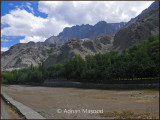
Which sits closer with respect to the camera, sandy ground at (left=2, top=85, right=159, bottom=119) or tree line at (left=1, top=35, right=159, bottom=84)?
sandy ground at (left=2, top=85, right=159, bottom=119)

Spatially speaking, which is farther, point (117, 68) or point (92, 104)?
point (117, 68)

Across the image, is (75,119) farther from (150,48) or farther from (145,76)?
(150,48)

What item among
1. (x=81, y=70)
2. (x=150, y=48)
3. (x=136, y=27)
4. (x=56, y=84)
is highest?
(x=136, y=27)

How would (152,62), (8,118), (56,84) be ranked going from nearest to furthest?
1. (8,118)
2. (152,62)
3. (56,84)

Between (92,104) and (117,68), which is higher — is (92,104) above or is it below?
below

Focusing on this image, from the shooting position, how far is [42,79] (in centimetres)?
12000

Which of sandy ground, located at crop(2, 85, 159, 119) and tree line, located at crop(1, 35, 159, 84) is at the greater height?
tree line, located at crop(1, 35, 159, 84)

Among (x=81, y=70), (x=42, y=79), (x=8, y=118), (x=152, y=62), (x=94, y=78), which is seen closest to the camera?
(x=8, y=118)

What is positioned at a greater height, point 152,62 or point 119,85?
point 152,62

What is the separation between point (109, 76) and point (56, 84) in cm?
3535

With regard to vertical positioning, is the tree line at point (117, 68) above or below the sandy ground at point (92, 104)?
above

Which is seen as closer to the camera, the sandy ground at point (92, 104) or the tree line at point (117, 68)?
the sandy ground at point (92, 104)

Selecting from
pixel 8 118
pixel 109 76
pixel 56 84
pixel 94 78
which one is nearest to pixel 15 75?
pixel 56 84

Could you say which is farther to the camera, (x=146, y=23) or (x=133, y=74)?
(x=146, y=23)
